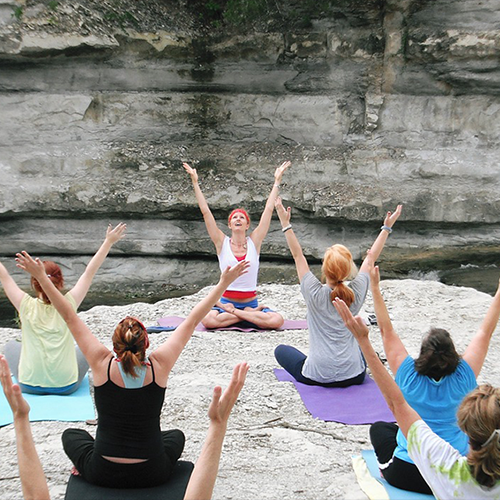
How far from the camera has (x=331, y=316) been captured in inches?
241

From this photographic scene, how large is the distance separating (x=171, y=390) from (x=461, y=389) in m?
2.92

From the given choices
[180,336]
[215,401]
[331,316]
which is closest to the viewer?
[215,401]

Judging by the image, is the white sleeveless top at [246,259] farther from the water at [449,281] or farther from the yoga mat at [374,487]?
the water at [449,281]

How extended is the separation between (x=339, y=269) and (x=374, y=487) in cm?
200

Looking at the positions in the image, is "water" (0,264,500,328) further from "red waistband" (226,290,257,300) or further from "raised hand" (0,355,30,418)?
"raised hand" (0,355,30,418)

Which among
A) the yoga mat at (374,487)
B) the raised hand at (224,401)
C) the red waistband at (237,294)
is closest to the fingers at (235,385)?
the raised hand at (224,401)

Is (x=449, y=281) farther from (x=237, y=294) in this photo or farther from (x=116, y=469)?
(x=116, y=469)

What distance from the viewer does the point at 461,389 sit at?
409cm

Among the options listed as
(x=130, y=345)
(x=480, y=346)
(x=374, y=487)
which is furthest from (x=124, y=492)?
(x=480, y=346)

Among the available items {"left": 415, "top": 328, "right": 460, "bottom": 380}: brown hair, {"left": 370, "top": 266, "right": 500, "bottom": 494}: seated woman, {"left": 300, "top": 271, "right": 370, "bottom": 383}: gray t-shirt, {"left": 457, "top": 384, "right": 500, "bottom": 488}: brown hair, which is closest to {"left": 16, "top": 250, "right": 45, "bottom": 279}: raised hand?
{"left": 370, "top": 266, "right": 500, "bottom": 494}: seated woman

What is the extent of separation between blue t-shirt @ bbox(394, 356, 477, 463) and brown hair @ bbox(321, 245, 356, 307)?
1.72 metres

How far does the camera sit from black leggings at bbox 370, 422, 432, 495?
13.6ft

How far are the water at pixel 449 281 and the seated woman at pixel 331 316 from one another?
8424 millimetres

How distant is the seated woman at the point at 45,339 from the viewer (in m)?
5.90
